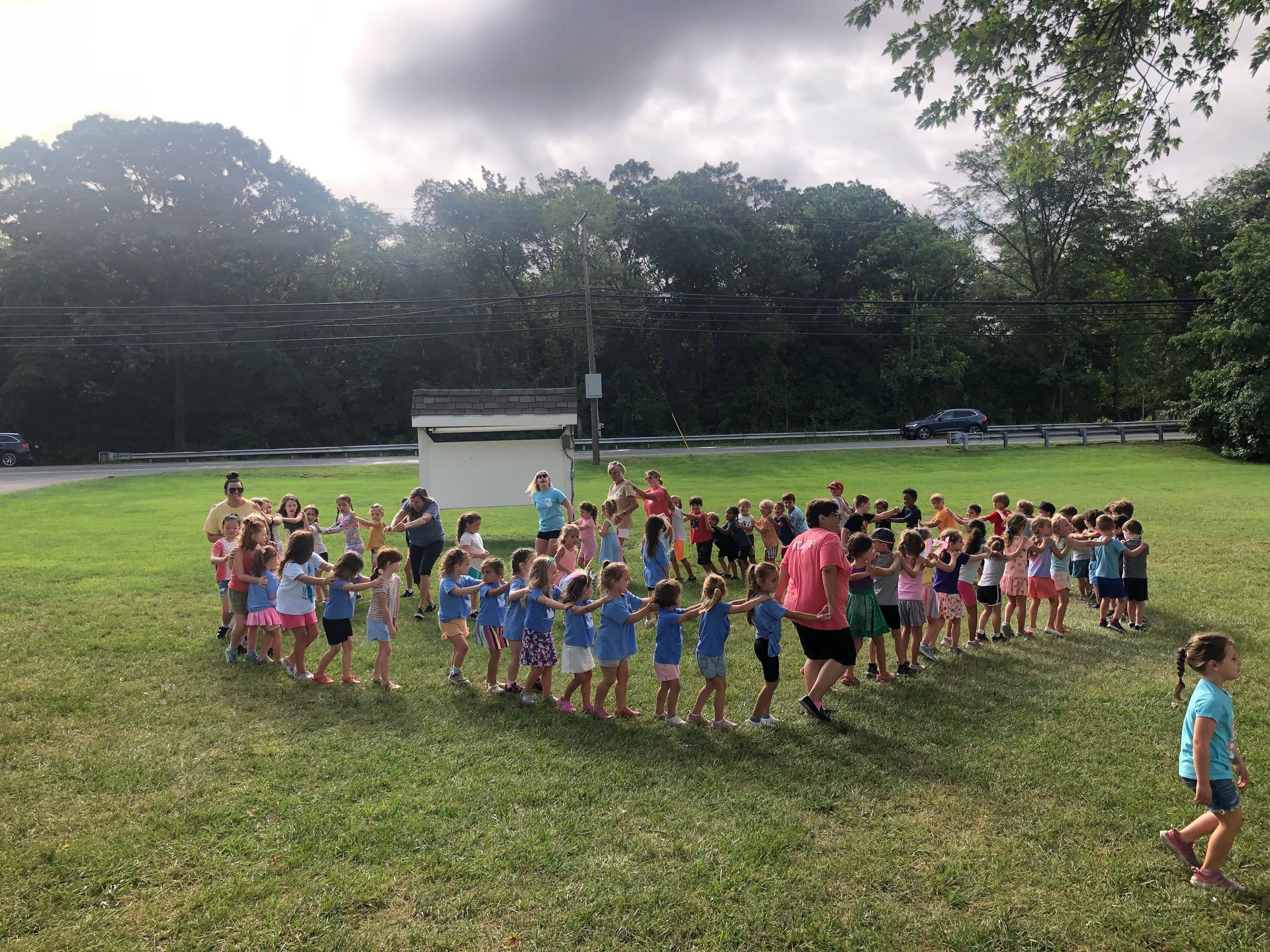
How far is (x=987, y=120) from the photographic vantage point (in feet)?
28.3

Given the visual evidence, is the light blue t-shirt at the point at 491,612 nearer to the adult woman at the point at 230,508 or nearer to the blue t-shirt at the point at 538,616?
the blue t-shirt at the point at 538,616

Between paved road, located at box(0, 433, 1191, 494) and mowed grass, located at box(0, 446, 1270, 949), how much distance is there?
76.2ft

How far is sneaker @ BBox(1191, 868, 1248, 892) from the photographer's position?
4.20 meters

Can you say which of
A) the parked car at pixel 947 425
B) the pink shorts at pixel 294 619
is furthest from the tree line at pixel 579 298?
the pink shorts at pixel 294 619

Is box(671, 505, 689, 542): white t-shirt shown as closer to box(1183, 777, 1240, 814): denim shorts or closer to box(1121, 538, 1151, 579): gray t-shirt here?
box(1121, 538, 1151, 579): gray t-shirt

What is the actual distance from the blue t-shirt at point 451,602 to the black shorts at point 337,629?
88 centimetres

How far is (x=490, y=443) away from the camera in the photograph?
53.3ft

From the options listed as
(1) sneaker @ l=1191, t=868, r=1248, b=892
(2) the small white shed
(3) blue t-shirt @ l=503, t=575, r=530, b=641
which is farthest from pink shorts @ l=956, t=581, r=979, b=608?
(2) the small white shed

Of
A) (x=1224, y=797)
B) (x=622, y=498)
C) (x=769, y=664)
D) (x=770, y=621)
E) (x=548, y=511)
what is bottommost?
(x=1224, y=797)

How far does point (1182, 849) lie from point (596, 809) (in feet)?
11.2

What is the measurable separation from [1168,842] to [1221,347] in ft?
126

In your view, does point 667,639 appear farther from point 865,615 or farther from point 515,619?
point 865,615

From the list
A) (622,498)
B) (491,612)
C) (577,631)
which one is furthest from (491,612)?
(622,498)

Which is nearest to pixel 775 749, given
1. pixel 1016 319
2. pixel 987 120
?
pixel 987 120
